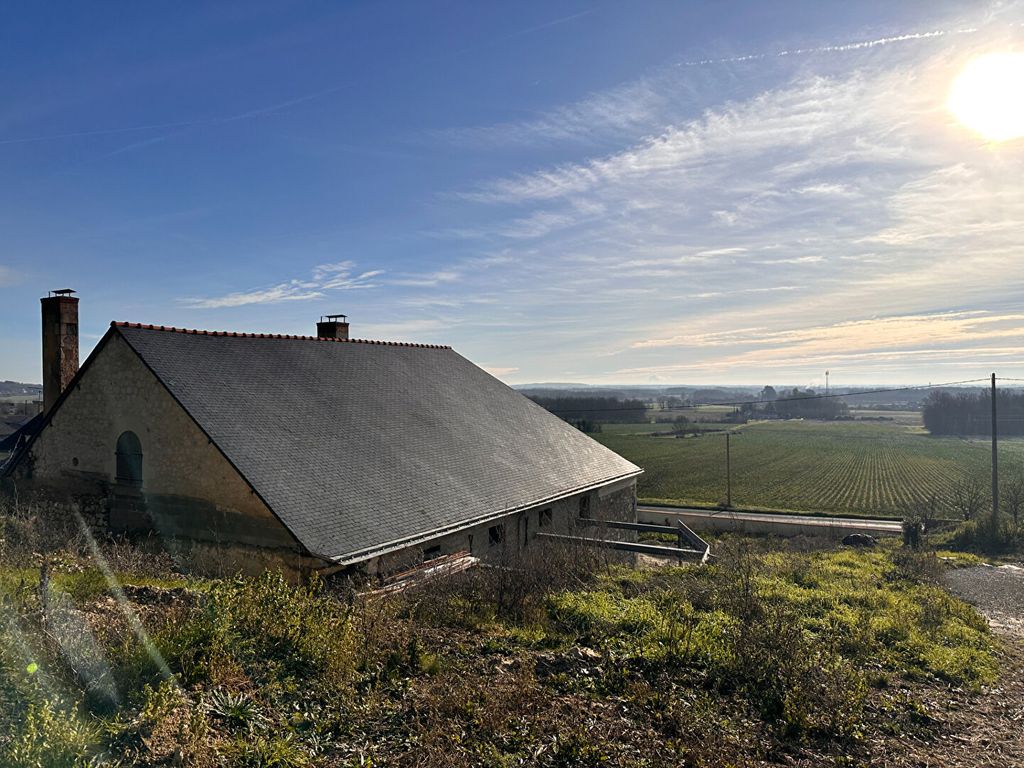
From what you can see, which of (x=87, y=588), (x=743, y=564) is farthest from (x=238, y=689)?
(x=743, y=564)

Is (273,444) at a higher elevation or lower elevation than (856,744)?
higher

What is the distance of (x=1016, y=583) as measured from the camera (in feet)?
58.7

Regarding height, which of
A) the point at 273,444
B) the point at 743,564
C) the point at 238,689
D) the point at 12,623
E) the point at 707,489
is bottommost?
the point at 707,489

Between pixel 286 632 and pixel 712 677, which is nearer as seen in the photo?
pixel 286 632

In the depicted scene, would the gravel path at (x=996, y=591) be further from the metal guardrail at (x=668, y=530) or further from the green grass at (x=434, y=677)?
the metal guardrail at (x=668, y=530)

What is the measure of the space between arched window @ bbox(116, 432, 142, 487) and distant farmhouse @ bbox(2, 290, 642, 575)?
3 centimetres

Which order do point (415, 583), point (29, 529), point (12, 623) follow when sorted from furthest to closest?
1. point (29, 529)
2. point (415, 583)
3. point (12, 623)

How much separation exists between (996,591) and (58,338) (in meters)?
24.0

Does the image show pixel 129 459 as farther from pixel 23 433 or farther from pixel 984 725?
pixel 984 725

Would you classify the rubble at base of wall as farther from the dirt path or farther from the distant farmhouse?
the dirt path

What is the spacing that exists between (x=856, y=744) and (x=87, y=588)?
8.51 metres

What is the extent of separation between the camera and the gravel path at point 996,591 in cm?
1336

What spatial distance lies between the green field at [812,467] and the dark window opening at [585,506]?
80.0 ft

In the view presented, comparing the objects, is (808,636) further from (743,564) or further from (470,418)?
(470,418)
